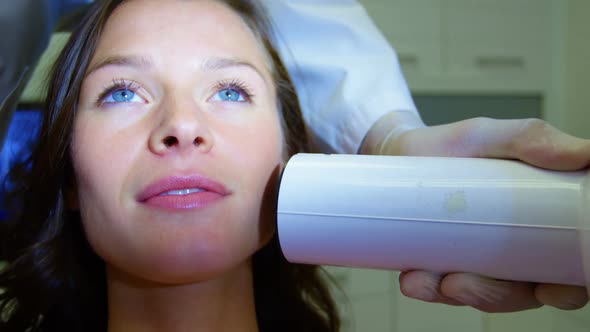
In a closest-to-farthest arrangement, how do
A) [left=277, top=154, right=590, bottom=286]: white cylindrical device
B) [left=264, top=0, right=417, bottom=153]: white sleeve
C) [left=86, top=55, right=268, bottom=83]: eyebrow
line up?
[left=277, top=154, right=590, bottom=286]: white cylindrical device, [left=86, top=55, right=268, bottom=83]: eyebrow, [left=264, top=0, right=417, bottom=153]: white sleeve

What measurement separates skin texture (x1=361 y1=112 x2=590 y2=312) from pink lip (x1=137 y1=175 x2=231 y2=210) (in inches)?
8.6

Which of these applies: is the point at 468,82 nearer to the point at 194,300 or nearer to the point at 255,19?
the point at 255,19

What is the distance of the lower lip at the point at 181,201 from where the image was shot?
47 cm

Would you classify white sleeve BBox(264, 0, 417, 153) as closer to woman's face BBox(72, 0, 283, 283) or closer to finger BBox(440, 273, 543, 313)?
woman's face BBox(72, 0, 283, 283)

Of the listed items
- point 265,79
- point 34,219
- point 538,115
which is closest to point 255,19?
point 265,79

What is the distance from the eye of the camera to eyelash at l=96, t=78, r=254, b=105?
527 millimetres

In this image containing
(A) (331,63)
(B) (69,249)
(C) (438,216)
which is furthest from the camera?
→ (A) (331,63)

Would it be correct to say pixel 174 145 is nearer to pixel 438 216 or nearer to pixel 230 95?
pixel 230 95

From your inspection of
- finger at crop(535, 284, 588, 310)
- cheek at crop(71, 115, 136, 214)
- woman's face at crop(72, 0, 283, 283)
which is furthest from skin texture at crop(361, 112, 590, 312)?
cheek at crop(71, 115, 136, 214)

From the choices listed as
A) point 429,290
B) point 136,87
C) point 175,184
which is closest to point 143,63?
point 136,87

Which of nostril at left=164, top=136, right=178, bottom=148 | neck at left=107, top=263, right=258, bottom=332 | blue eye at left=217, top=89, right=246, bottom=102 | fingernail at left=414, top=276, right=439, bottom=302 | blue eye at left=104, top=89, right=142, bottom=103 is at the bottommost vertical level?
neck at left=107, top=263, right=258, bottom=332

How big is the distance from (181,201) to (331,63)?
1.50ft

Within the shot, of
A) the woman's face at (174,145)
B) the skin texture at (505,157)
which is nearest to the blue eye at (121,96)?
the woman's face at (174,145)

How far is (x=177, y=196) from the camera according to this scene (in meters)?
0.47
